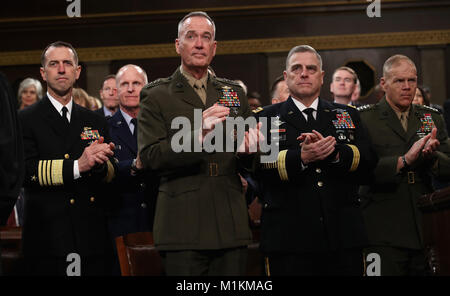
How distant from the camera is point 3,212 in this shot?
2168 millimetres

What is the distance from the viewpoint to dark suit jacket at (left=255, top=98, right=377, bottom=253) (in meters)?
2.99

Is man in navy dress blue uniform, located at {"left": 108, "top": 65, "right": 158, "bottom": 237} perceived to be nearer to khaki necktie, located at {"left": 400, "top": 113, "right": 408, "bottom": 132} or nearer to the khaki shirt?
the khaki shirt

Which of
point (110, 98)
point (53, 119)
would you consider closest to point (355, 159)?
point (53, 119)

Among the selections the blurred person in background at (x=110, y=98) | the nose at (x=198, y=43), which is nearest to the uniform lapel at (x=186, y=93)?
the nose at (x=198, y=43)

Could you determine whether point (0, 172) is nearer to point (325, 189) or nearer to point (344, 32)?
point (325, 189)

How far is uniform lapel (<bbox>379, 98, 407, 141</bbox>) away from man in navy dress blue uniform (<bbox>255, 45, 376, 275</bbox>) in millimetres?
392

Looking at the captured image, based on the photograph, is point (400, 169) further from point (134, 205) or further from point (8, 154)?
point (8, 154)

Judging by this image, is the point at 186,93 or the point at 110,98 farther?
the point at 110,98

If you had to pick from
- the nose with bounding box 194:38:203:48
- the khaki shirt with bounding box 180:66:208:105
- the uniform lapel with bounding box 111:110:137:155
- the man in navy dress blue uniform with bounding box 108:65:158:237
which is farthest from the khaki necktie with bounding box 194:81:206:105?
the uniform lapel with bounding box 111:110:137:155

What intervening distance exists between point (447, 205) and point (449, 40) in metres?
7.76

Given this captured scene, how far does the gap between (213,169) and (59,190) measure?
93 centimetres

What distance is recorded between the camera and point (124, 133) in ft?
12.5

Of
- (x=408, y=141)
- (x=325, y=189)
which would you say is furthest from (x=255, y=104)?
(x=325, y=189)
